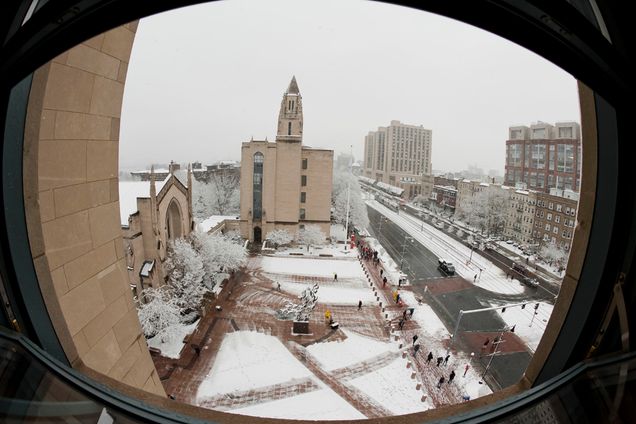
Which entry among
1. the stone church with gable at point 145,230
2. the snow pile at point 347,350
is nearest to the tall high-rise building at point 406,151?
the stone church with gable at point 145,230

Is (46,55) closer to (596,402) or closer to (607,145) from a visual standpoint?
(607,145)

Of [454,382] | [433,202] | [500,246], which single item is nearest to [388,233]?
[500,246]

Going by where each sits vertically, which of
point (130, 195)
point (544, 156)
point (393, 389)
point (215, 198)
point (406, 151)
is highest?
point (406, 151)

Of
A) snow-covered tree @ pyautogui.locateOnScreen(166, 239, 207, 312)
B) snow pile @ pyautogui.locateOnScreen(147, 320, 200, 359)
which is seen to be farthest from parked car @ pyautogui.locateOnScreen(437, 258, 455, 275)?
snow pile @ pyautogui.locateOnScreen(147, 320, 200, 359)

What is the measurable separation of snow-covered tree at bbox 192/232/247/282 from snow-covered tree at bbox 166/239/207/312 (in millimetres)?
799

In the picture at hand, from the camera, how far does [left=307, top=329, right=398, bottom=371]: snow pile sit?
14.3 m

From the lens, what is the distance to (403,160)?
93.1 meters

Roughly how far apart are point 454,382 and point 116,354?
596 inches

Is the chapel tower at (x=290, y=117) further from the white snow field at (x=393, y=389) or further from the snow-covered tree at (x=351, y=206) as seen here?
the white snow field at (x=393, y=389)

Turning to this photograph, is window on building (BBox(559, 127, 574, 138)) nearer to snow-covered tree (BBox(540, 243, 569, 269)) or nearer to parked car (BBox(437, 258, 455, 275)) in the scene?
snow-covered tree (BBox(540, 243, 569, 269))

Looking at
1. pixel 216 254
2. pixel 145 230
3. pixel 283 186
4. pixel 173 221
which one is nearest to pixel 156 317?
pixel 145 230

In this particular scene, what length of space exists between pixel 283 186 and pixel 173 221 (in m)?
15.0

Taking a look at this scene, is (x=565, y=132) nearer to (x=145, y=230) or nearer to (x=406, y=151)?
(x=145, y=230)

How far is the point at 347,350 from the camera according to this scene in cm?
1530
